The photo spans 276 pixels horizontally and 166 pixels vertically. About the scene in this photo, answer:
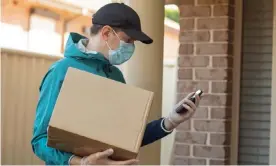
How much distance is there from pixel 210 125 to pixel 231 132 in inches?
7.9

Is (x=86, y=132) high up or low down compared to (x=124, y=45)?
down

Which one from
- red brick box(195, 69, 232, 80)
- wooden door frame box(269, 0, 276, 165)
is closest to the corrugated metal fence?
red brick box(195, 69, 232, 80)

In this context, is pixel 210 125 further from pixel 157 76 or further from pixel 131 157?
pixel 131 157

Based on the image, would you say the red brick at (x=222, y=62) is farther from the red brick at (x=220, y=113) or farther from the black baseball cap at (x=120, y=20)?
the black baseball cap at (x=120, y=20)

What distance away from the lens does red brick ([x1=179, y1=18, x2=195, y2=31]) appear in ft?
13.7

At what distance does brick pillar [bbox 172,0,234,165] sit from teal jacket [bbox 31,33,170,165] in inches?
63.2

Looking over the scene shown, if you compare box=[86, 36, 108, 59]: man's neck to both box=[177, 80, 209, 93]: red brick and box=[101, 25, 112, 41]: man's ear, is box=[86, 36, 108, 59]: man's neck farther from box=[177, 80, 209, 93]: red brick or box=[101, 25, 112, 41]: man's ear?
box=[177, 80, 209, 93]: red brick

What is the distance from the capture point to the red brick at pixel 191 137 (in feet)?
13.5

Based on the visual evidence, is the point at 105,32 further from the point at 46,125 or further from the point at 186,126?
the point at 186,126

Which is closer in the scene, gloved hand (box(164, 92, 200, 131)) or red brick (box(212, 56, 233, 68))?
gloved hand (box(164, 92, 200, 131))

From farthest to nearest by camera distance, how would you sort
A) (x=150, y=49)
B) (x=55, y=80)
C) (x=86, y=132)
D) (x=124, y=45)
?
(x=150, y=49), (x=124, y=45), (x=55, y=80), (x=86, y=132)

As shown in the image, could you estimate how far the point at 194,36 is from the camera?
4.16 m

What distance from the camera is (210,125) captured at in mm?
A: 4109

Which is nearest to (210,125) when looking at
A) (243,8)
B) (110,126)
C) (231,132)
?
(231,132)
